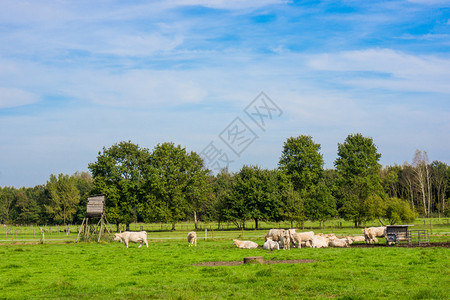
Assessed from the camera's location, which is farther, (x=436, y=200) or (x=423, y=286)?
(x=436, y=200)

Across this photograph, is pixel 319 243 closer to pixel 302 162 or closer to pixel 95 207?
pixel 95 207

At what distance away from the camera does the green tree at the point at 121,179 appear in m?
81.4

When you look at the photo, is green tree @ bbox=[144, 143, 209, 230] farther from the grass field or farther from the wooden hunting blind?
the grass field

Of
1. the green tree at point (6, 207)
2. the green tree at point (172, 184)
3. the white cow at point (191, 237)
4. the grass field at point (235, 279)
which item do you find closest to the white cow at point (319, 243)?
the grass field at point (235, 279)

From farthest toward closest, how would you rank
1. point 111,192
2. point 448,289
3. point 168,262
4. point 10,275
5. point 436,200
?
point 436,200 < point 111,192 < point 168,262 < point 10,275 < point 448,289

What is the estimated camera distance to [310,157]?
297 ft

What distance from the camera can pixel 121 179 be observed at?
83.6m

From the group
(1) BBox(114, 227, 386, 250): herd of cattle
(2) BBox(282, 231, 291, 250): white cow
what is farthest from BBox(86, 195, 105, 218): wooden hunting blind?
(2) BBox(282, 231, 291, 250): white cow

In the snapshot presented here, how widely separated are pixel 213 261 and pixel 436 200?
118358 mm

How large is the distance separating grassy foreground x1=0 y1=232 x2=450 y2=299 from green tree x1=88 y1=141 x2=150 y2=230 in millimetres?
57266

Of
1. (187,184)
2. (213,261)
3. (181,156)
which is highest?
(181,156)

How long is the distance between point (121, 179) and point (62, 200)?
5257cm

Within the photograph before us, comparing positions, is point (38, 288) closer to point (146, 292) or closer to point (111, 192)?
point (146, 292)

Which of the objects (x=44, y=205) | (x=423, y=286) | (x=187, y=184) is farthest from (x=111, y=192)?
(x=423, y=286)
